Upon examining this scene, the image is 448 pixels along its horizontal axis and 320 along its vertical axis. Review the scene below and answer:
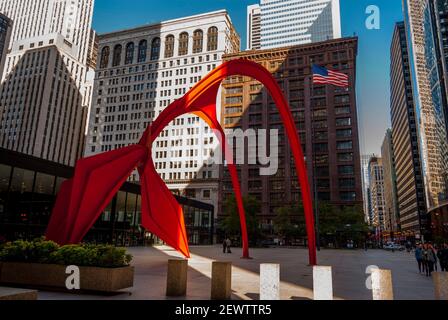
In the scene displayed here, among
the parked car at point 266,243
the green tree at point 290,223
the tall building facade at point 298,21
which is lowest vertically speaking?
the parked car at point 266,243

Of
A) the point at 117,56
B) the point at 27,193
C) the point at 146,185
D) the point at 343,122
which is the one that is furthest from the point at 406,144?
the point at 146,185

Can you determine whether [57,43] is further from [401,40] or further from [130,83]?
[401,40]

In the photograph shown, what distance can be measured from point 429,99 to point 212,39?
61.4 metres

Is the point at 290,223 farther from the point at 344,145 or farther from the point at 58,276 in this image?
the point at 58,276

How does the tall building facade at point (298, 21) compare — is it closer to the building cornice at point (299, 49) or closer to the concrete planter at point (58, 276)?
the building cornice at point (299, 49)

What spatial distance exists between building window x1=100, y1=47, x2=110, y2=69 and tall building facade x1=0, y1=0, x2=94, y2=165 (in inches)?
1254

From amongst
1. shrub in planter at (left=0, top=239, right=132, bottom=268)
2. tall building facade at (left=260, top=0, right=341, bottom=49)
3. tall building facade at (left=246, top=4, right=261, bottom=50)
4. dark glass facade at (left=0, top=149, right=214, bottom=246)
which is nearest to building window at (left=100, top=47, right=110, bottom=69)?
tall building facade at (left=260, top=0, right=341, bottom=49)

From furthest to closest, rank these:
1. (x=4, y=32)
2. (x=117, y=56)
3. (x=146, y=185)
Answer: (x=4, y=32)
(x=117, y=56)
(x=146, y=185)

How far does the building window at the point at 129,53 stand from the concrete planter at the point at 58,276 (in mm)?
104293

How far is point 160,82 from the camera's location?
99.0m

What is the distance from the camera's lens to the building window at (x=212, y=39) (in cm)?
9814

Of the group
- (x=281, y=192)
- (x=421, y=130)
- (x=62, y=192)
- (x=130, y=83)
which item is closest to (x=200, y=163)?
(x=281, y=192)

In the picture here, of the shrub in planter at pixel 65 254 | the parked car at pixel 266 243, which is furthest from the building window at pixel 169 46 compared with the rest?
the shrub in planter at pixel 65 254

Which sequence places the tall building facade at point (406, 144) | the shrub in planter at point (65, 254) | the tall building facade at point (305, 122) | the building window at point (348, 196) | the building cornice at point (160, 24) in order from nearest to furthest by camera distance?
1. the shrub in planter at point (65, 254)
2. the building window at point (348, 196)
3. the tall building facade at point (305, 122)
4. the building cornice at point (160, 24)
5. the tall building facade at point (406, 144)
